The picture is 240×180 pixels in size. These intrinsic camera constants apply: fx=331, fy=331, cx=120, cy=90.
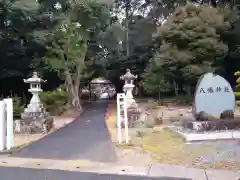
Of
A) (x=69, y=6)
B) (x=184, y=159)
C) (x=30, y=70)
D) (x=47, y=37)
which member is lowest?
(x=184, y=159)

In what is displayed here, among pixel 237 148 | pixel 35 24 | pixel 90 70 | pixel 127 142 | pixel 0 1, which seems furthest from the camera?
pixel 90 70

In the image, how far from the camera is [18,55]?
19672 millimetres

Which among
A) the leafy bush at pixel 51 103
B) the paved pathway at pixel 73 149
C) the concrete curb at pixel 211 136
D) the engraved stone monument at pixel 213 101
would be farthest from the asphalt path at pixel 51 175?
the leafy bush at pixel 51 103

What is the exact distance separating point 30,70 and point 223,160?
16.2m

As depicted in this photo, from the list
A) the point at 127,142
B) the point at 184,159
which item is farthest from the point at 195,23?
the point at 184,159

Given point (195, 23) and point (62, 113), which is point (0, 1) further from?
point (195, 23)

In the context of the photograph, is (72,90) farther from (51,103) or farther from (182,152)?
(182,152)

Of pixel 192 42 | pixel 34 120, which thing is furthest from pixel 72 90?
pixel 34 120

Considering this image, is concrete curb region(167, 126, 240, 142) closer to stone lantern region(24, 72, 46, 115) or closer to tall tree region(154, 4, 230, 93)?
stone lantern region(24, 72, 46, 115)

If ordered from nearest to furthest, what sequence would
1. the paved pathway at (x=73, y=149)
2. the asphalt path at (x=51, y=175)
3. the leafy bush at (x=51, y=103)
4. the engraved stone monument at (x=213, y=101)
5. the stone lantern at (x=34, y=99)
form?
the asphalt path at (x=51, y=175), the paved pathway at (x=73, y=149), the engraved stone monument at (x=213, y=101), the stone lantern at (x=34, y=99), the leafy bush at (x=51, y=103)

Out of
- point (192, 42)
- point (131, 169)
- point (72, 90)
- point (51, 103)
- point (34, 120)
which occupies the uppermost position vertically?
point (192, 42)

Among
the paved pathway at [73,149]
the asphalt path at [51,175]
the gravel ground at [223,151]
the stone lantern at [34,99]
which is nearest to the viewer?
the asphalt path at [51,175]

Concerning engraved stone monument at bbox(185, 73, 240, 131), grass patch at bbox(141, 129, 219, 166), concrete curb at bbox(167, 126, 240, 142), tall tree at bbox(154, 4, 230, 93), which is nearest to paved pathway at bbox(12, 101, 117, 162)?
grass patch at bbox(141, 129, 219, 166)

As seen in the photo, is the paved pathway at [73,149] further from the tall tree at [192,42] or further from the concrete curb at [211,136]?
the tall tree at [192,42]
